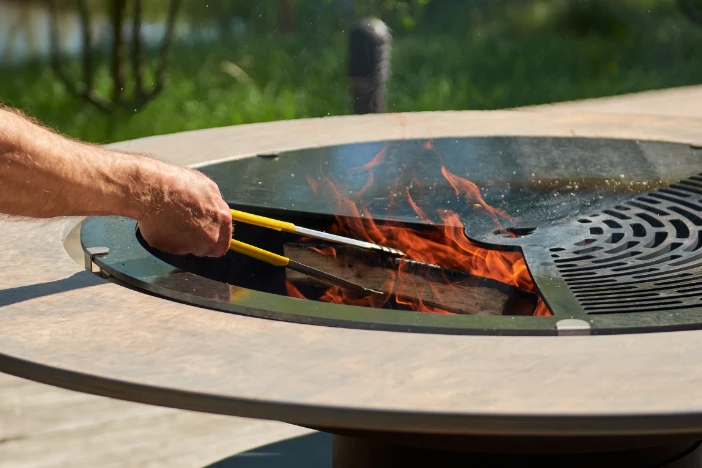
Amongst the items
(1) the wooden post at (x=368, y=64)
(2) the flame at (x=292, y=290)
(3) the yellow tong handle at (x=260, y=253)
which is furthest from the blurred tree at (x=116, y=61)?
(3) the yellow tong handle at (x=260, y=253)

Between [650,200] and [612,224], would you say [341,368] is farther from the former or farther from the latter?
[650,200]

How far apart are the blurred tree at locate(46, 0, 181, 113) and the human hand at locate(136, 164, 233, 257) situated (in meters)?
4.80

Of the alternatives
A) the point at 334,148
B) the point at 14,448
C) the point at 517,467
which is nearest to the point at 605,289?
the point at 517,467

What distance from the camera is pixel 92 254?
Result: 1.65 m

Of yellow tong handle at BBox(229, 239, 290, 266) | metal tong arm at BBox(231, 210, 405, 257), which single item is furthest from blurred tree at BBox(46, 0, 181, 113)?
yellow tong handle at BBox(229, 239, 290, 266)

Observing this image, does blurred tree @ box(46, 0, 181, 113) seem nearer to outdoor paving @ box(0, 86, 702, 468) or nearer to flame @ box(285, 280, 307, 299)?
outdoor paving @ box(0, 86, 702, 468)

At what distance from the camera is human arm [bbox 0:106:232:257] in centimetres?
138

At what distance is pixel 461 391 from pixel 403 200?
107 centimetres

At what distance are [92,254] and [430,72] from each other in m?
6.27

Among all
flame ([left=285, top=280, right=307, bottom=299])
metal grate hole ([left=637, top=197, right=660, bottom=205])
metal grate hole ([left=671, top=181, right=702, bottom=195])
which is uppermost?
metal grate hole ([left=671, top=181, right=702, bottom=195])

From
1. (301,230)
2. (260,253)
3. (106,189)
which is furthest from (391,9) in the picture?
(106,189)

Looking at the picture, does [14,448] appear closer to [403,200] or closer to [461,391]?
[403,200]

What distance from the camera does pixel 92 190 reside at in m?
1.47

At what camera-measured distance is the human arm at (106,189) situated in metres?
1.38
